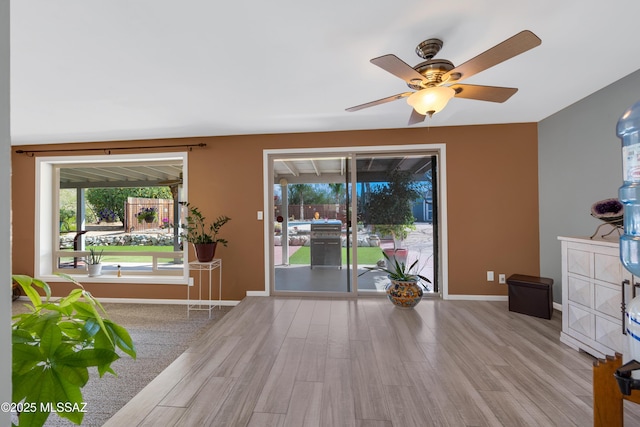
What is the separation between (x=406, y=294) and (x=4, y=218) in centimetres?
336

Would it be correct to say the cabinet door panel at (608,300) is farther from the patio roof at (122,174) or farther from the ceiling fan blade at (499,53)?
the patio roof at (122,174)

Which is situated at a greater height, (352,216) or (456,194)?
(456,194)

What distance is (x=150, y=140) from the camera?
4.16m

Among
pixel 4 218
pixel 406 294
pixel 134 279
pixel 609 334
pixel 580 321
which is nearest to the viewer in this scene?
pixel 4 218

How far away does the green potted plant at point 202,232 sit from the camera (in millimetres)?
3691

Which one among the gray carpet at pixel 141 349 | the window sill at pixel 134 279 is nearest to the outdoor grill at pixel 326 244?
the gray carpet at pixel 141 349

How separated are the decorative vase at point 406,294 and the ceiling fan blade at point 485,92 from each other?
2108mm

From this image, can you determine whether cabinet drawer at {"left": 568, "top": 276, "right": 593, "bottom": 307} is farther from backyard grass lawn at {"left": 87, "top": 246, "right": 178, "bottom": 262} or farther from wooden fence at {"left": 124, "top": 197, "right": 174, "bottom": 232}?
wooden fence at {"left": 124, "top": 197, "right": 174, "bottom": 232}

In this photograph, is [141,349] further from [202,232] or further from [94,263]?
[94,263]

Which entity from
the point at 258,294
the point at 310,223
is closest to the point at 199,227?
the point at 258,294

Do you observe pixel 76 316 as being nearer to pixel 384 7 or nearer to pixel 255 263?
pixel 384 7

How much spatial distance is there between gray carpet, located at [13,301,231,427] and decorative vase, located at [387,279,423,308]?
2.30 m

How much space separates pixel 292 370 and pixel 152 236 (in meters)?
3.62

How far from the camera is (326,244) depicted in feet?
13.4
